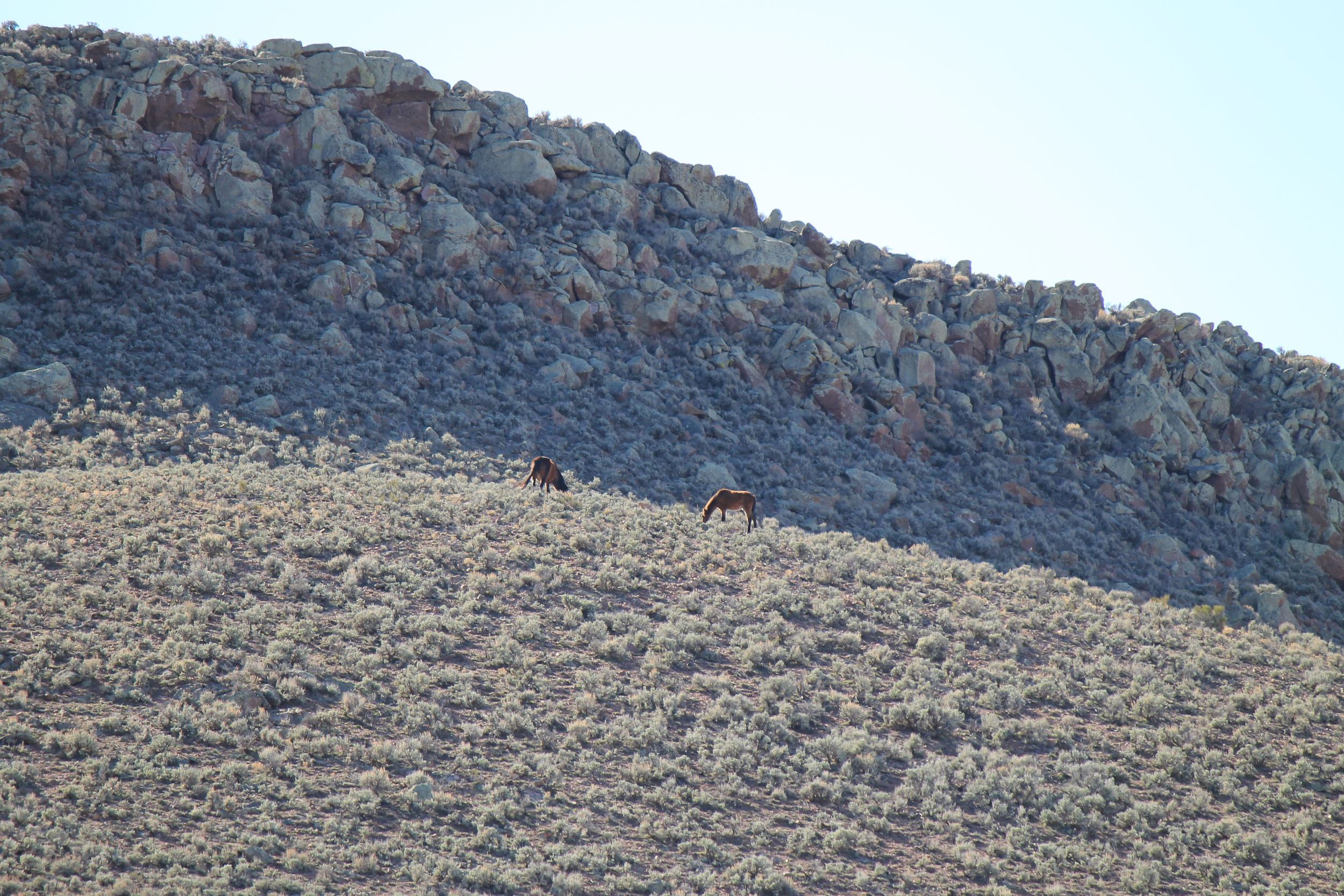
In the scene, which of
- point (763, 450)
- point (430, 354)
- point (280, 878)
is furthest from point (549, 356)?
point (280, 878)

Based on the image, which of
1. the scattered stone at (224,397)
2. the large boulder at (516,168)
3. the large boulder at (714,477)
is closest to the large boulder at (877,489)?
the large boulder at (714,477)

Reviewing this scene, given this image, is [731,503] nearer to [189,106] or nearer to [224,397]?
[224,397]

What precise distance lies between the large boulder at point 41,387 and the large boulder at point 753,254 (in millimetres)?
23816

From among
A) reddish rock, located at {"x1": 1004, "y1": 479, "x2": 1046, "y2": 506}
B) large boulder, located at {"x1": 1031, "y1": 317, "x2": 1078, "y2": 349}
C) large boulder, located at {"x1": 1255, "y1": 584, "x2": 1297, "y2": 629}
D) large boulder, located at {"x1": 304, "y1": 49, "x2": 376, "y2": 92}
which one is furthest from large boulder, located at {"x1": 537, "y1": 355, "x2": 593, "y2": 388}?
large boulder, located at {"x1": 1255, "y1": 584, "x2": 1297, "y2": 629}

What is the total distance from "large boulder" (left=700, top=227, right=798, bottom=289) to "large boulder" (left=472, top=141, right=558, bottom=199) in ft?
23.1

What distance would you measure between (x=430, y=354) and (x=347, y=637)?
58.3 feet

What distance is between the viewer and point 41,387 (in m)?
22.8

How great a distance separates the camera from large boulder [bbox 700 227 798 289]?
38.6 meters

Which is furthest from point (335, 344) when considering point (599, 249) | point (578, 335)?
point (599, 249)

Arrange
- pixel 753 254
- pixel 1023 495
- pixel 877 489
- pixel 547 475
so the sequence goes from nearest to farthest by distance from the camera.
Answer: pixel 547 475, pixel 877 489, pixel 1023 495, pixel 753 254

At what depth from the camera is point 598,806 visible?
10.4 meters

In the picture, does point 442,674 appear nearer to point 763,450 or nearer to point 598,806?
point 598,806

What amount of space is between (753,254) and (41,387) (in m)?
25.9

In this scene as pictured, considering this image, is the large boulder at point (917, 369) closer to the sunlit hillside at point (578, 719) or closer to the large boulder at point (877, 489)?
the large boulder at point (877, 489)
